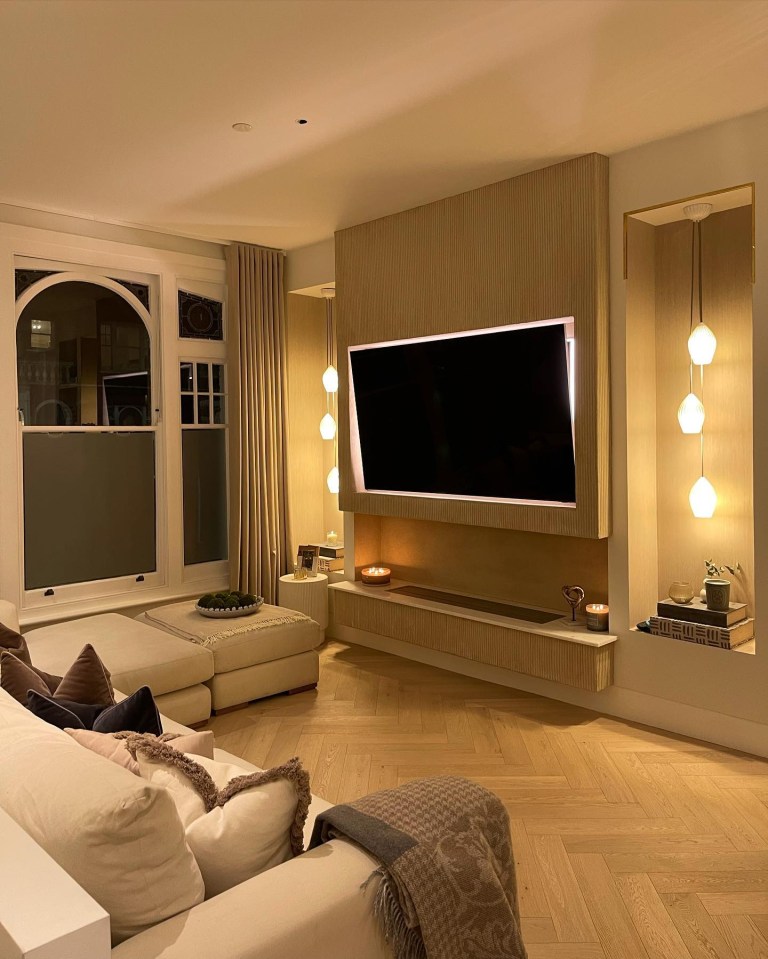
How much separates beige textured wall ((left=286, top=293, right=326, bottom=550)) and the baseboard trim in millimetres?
1396

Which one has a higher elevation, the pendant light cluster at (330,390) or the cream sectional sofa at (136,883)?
the pendant light cluster at (330,390)

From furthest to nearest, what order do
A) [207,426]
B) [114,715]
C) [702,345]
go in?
[207,426] < [702,345] < [114,715]

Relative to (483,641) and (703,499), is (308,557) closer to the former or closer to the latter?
(483,641)

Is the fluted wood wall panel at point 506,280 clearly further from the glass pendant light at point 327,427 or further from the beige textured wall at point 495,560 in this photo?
the glass pendant light at point 327,427

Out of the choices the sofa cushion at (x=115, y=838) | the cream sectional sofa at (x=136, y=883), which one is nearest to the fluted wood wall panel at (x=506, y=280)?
the cream sectional sofa at (x=136, y=883)

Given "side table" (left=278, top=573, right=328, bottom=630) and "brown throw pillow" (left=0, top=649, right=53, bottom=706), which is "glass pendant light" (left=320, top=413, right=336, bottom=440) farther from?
"brown throw pillow" (left=0, top=649, right=53, bottom=706)

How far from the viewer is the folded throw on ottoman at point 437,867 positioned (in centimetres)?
143

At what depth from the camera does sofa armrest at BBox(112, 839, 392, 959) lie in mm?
1232

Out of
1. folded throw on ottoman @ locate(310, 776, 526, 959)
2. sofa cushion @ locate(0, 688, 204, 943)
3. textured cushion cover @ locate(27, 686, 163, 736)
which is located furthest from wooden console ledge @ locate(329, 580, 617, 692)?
sofa cushion @ locate(0, 688, 204, 943)

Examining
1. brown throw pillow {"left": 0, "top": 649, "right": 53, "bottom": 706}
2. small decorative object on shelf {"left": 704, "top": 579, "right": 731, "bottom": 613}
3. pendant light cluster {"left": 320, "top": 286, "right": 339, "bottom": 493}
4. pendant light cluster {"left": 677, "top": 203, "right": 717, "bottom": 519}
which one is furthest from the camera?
pendant light cluster {"left": 320, "top": 286, "right": 339, "bottom": 493}

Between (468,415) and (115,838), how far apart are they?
132 inches

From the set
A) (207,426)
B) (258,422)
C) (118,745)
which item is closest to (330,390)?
(258,422)

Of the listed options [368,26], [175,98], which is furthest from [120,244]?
[368,26]

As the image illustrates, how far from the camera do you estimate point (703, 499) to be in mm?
3688
